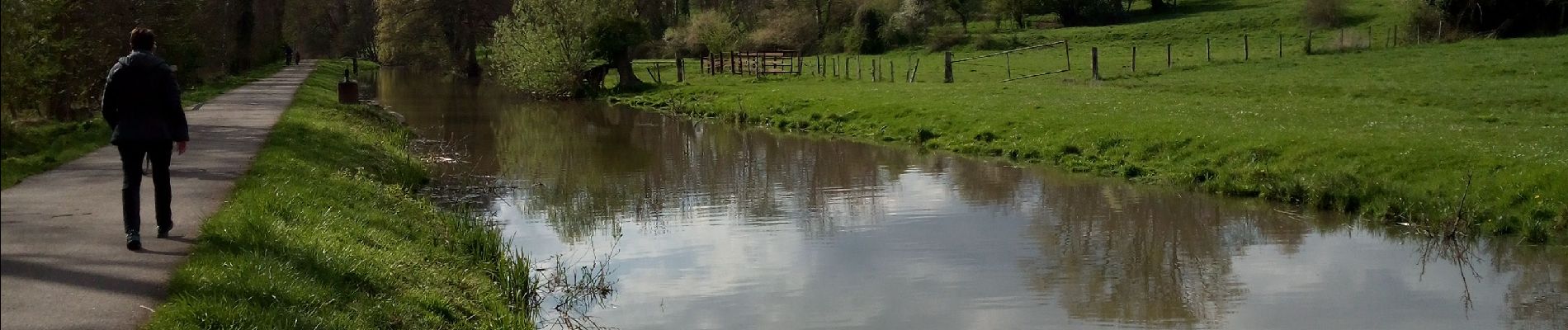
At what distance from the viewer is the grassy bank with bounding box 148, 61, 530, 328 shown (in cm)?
801

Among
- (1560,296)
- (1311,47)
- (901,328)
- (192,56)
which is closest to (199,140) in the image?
(901,328)

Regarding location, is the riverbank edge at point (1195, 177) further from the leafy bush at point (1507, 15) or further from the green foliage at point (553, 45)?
the leafy bush at point (1507, 15)

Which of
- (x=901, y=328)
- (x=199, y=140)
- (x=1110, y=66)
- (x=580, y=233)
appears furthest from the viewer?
(x=1110, y=66)

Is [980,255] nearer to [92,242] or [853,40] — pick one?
[92,242]

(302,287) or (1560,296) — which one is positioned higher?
(302,287)

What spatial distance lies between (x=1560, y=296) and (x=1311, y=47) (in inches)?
1391

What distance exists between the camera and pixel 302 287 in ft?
28.4

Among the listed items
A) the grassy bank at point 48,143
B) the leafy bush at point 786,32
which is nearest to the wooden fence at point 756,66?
the leafy bush at point 786,32

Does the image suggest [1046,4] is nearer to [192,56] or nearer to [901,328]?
[192,56]

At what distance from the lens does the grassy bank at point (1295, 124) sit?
51.7 feet

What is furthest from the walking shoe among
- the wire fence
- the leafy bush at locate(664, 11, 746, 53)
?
the leafy bush at locate(664, 11, 746, 53)

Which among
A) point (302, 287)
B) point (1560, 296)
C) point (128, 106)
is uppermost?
point (128, 106)

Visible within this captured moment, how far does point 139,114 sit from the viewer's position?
891 centimetres

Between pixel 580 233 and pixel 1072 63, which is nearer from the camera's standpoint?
pixel 580 233
